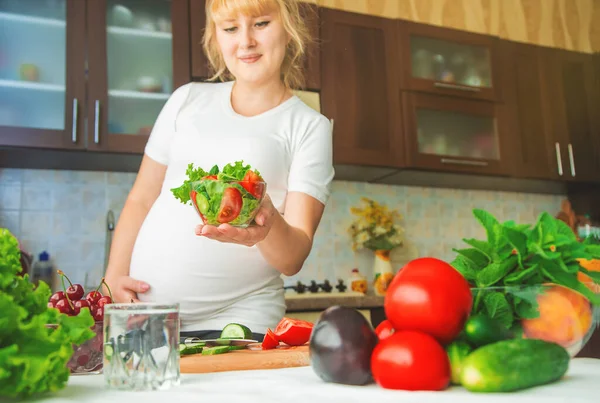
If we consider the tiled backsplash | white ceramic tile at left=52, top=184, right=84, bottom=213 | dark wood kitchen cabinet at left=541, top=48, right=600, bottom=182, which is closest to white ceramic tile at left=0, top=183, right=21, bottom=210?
the tiled backsplash

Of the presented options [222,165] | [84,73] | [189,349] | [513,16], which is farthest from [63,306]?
[513,16]

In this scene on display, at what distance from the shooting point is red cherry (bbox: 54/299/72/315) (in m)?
0.70

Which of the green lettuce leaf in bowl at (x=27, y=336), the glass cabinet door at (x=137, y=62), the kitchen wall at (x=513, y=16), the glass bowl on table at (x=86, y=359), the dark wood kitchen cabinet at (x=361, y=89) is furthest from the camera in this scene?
the kitchen wall at (x=513, y=16)

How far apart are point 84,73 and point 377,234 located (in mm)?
1489

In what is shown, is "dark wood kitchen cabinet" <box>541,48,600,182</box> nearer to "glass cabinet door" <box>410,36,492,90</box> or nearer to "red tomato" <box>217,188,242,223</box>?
"glass cabinet door" <box>410,36,492,90</box>

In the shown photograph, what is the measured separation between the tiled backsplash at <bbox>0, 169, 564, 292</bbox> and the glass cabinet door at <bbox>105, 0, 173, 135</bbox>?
0.35 metres

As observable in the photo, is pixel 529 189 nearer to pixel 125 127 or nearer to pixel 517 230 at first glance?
pixel 125 127

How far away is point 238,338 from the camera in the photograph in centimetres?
93

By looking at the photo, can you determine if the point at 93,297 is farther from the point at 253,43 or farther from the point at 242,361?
the point at 253,43

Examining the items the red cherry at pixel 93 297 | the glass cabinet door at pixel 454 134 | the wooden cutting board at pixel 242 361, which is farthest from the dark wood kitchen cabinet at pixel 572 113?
the red cherry at pixel 93 297

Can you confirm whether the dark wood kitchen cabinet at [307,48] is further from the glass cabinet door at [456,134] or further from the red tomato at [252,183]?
the red tomato at [252,183]

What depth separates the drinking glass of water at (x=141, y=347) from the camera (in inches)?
20.8

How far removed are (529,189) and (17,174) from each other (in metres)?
2.62

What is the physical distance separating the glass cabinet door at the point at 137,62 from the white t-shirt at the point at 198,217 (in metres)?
1.00
